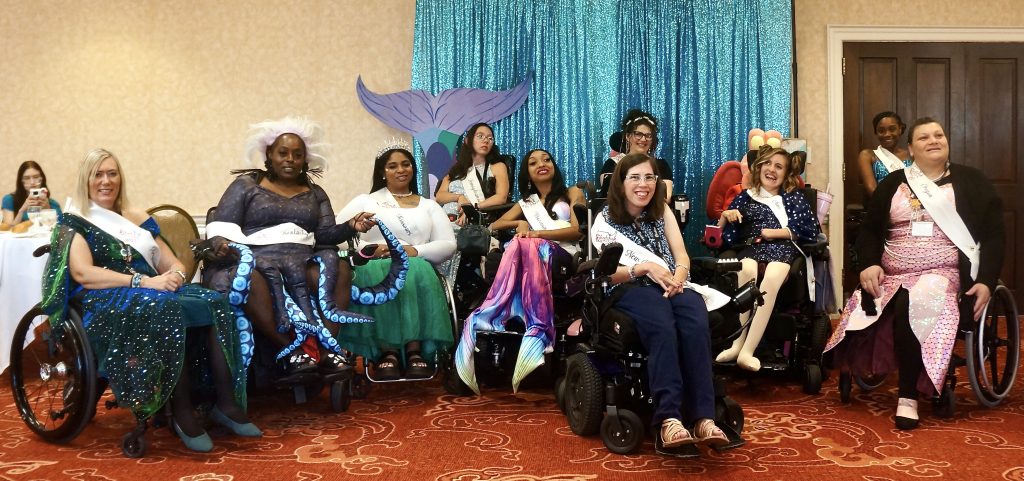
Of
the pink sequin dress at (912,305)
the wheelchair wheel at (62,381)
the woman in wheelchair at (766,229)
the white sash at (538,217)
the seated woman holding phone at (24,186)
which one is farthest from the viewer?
the seated woman holding phone at (24,186)

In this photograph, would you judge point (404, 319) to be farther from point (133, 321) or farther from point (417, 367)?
point (133, 321)

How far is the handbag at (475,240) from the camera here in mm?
4098

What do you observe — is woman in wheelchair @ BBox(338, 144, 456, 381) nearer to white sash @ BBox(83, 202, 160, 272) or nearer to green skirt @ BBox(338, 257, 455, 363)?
green skirt @ BBox(338, 257, 455, 363)

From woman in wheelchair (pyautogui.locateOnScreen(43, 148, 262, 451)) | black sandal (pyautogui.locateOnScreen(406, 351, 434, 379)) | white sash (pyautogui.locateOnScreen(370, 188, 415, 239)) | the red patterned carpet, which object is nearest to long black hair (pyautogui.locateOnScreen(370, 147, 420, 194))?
white sash (pyautogui.locateOnScreen(370, 188, 415, 239))

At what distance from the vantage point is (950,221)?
340cm

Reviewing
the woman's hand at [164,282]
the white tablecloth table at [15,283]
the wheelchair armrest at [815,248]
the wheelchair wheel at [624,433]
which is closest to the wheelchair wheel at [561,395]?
the wheelchair wheel at [624,433]

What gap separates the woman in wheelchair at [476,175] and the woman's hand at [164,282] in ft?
6.63

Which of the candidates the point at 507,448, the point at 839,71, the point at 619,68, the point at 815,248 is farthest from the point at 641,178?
the point at 839,71

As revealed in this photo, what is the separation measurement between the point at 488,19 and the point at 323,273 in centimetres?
280

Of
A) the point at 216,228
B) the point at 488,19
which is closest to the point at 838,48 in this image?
the point at 488,19

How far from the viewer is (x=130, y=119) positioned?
596cm

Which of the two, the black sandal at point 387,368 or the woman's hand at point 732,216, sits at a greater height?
the woman's hand at point 732,216

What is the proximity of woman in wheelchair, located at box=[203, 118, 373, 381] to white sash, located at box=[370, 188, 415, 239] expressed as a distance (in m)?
0.42

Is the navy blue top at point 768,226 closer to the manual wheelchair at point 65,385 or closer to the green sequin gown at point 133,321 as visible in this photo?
the green sequin gown at point 133,321
